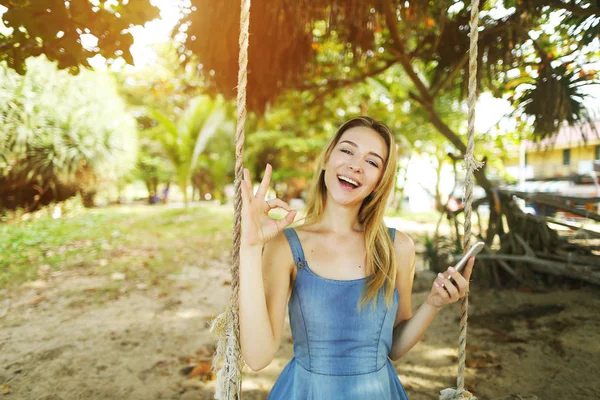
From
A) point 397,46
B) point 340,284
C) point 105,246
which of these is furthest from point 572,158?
point 105,246

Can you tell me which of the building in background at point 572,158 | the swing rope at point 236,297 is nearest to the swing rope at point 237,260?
the swing rope at point 236,297

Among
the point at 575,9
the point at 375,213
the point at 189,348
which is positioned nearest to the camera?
the point at 375,213

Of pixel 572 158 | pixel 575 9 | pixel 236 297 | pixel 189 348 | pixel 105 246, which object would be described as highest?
pixel 575 9

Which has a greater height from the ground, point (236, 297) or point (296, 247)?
point (296, 247)

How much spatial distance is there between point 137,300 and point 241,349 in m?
2.96

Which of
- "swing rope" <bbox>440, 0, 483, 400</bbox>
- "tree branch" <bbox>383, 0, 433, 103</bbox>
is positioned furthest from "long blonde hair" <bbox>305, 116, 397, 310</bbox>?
"tree branch" <bbox>383, 0, 433, 103</bbox>

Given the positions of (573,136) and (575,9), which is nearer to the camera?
(575,9)

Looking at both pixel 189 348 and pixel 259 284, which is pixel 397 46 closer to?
pixel 259 284

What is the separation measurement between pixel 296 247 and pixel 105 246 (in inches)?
218

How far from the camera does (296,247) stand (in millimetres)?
1363

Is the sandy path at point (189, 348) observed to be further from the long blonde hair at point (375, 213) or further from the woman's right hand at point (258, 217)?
the woman's right hand at point (258, 217)

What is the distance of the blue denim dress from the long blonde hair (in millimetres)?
63

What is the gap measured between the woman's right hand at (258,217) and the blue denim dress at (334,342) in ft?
0.66

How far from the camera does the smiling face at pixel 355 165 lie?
1.38m
